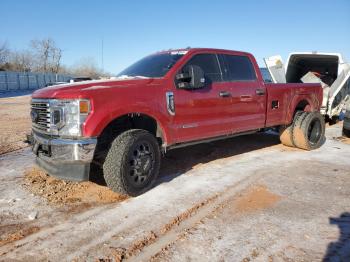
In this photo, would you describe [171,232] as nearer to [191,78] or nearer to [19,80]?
[191,78]

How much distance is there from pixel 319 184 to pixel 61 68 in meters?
81.1

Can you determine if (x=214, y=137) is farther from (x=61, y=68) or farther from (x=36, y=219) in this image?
(x=61, y=68)

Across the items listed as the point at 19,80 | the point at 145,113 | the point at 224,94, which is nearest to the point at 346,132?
the point at 224,94

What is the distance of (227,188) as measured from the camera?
4.67m

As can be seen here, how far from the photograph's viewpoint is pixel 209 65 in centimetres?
540

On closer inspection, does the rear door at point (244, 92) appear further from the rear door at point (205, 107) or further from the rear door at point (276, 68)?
the rear door at point (276, 68)

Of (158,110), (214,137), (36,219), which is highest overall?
(158,110)

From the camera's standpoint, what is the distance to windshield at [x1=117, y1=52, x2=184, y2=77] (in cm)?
492

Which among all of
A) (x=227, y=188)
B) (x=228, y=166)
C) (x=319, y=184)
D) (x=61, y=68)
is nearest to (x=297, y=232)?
(x=227, y=188)

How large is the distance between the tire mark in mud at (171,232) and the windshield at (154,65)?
1894 millimetres

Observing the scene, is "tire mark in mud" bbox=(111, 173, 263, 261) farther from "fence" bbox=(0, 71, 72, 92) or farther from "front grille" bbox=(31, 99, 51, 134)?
"fence" bbox=(0, 71, 72, 92)

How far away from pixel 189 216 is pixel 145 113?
1.40m

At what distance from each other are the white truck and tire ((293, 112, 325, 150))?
8.67 feet

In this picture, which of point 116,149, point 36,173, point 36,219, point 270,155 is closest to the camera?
point 36,219
